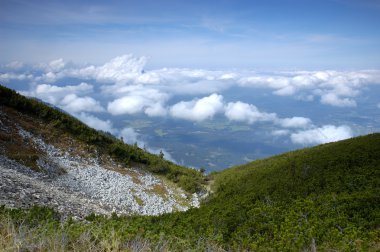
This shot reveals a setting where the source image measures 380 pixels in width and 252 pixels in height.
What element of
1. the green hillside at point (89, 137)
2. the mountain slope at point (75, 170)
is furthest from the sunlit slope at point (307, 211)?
the green hillside at point (89, 137)

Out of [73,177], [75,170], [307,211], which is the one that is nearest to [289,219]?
[307,211]

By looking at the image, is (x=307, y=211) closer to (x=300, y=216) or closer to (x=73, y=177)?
(x=300, y=216)

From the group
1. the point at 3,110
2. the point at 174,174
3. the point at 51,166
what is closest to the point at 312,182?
the point at 174,174

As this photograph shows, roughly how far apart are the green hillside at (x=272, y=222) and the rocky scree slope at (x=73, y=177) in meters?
5.36

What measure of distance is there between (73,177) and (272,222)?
18685mm

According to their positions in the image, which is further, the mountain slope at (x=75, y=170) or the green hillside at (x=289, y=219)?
the mountain slope at (x=75, y=170)

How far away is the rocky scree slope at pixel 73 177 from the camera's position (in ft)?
58.1

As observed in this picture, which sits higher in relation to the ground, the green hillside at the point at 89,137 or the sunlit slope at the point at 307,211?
the green hillside at the point at 89,137

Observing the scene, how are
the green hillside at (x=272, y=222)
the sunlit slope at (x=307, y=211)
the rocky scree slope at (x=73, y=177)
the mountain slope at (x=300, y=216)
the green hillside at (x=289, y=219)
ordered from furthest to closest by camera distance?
the rocky scree slope at (x=73, y=177), the sunlit slope at (x=307, y=211), the mountain slope at (x=300, y=216), the green hillside at (x=289, y=219), the green hillside at (x=272, y=222)

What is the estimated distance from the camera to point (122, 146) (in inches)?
1334

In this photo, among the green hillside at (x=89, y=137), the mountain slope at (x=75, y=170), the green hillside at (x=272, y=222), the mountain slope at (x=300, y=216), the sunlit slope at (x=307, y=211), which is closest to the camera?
the green hillside at (x=272, y=222)

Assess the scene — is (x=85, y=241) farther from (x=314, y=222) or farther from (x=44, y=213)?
(x=314, y=222)

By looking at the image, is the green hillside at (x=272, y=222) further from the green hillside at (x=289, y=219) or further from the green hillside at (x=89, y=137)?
the green hillside at (x=89, y=137)

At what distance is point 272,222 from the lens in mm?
9844
